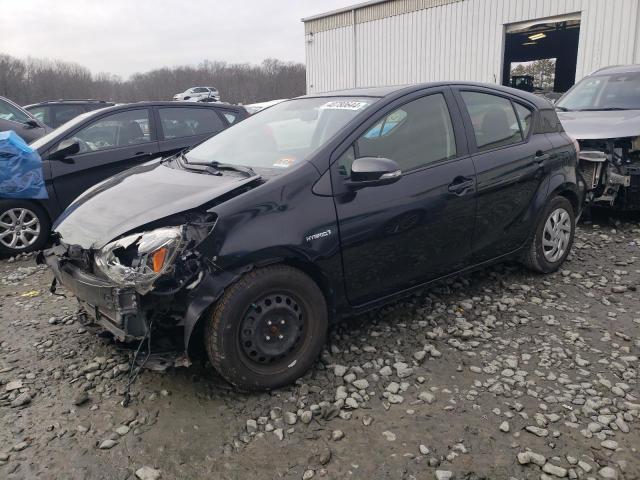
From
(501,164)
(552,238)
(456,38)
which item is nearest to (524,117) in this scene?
(501,164)

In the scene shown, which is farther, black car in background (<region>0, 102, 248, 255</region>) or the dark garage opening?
the dark garage opening

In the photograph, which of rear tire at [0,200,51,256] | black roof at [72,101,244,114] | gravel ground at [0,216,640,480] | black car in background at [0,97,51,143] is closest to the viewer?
gravel ground at [0,216,640,480]

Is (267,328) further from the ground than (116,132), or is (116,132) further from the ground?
(116,132)

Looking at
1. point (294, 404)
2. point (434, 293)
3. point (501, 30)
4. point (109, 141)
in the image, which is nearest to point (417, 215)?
point (434, 293)

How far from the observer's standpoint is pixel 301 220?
2.93 m

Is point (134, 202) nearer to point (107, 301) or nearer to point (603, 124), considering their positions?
point (107, 301)

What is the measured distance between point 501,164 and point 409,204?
39.9 inches

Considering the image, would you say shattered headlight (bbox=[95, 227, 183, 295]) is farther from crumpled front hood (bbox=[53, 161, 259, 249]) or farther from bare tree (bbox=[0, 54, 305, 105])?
bare tree (bbox=[0, 54, 305, 105])

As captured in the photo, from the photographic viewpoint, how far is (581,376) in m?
3.08

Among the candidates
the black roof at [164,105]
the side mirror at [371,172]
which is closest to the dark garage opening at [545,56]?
the black roof at [164,105]

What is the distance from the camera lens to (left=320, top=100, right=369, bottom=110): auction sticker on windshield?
3475 millimetres

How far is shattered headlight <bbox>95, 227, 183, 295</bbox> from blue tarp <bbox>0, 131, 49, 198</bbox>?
3532 millimetres

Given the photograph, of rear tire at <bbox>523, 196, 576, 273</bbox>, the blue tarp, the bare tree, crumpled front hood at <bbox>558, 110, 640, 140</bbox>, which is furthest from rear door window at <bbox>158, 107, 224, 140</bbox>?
the bare tree

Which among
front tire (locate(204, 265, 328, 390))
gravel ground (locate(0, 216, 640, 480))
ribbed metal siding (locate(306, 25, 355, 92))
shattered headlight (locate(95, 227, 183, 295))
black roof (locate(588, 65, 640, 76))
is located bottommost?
gravel ground (locate(0, 216, 640, 480))
